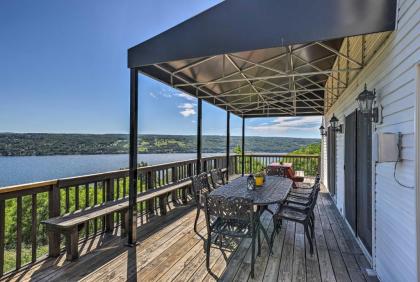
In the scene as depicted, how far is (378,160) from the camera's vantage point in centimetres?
202

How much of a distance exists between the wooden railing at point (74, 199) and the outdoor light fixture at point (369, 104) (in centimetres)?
368

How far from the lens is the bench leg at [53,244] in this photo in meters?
2.93

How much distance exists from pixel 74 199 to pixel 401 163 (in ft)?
17.4

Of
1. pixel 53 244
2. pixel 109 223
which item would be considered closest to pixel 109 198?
pixel 109 223

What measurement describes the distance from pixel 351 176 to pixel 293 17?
2.82 meters

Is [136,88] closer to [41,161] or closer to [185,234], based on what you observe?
[185,234]

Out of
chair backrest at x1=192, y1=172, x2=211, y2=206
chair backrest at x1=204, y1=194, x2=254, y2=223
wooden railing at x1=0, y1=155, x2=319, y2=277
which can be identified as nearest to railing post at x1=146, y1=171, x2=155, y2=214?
wooden railing at x1=0, y1=155, x2=319, y2=277

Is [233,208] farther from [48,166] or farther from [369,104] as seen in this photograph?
[48,166]

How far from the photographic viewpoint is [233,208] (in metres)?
2.62

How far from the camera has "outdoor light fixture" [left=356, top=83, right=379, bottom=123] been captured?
8.46 feet

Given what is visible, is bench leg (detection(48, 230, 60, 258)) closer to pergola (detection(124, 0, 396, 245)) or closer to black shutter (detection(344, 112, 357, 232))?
pergola (detection(124, 0, 396, 245))

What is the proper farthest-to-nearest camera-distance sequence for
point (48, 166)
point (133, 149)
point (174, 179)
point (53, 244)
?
point (48, 166), point (174, 179), point (133, 149), point (53, 244)

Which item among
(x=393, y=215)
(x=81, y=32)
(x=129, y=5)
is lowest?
(x=393, y=215)

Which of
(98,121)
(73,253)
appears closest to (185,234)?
(73,253)
